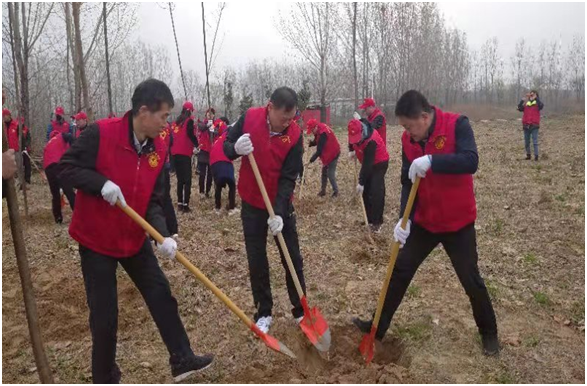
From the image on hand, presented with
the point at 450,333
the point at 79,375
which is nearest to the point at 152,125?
the point at 79,375

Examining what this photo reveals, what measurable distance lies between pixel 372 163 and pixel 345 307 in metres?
2.97

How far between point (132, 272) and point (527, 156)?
452 inches

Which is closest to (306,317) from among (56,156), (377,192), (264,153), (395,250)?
(395,250)

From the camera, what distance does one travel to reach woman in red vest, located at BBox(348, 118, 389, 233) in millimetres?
6930

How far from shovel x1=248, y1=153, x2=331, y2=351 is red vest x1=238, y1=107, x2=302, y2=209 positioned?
10cm

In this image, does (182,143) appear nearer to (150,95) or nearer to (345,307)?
(345,307)

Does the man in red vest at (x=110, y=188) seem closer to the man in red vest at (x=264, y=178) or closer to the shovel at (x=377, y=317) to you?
the man in red vest at (x=264, y=178)

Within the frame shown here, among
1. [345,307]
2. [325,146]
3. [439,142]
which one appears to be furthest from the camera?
[325,146]

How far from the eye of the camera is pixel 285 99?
3555 mm

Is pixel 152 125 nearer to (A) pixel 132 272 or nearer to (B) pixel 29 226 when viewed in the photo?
(A) pixel 132 272

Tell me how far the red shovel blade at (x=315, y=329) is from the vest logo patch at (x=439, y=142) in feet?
4.90

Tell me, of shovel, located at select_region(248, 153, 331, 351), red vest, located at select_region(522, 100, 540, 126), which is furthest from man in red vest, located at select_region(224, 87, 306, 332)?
red vest, located at select_region(522, 100, 540, 126)

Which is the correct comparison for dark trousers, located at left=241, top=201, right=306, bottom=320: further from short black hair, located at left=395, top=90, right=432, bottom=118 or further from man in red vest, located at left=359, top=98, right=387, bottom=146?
man in red vest, located at left=359, top=98, right=387, bottom=146

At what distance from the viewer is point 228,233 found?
7227 millimetres
